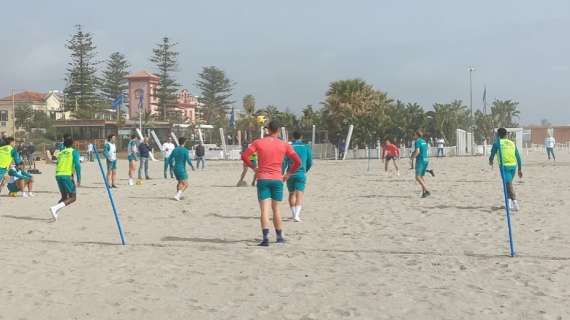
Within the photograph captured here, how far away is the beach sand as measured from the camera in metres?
5.50

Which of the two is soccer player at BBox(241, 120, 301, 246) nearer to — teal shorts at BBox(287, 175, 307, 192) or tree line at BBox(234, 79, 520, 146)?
teal shorts at BBox(287, 175, 307, 192)

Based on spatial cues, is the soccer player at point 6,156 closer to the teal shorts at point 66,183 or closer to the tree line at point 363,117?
the teal shorts at point 66,183

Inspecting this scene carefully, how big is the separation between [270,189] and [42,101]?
3767 inches

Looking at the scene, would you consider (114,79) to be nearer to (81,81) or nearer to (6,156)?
(81,81)

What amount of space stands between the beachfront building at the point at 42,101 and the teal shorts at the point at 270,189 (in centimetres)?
8318

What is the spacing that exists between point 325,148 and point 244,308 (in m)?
51.1

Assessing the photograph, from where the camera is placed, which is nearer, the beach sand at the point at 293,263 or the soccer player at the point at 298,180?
the beach sand at the point at 293,263

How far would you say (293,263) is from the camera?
741cm

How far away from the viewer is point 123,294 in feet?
19.8

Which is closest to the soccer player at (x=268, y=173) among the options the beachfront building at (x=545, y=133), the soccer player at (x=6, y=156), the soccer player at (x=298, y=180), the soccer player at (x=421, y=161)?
the soccer player at (x=298, y=180)

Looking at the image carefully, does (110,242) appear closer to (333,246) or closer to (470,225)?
(333,246)

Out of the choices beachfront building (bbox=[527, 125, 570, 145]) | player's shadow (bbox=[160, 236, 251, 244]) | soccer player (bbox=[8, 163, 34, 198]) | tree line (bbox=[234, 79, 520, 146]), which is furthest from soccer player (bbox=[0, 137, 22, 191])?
beachfront building (bbox=[527, 125, 570, 145])

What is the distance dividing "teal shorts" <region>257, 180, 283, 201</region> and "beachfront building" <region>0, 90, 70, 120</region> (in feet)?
273

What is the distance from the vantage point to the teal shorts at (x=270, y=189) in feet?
27.6
